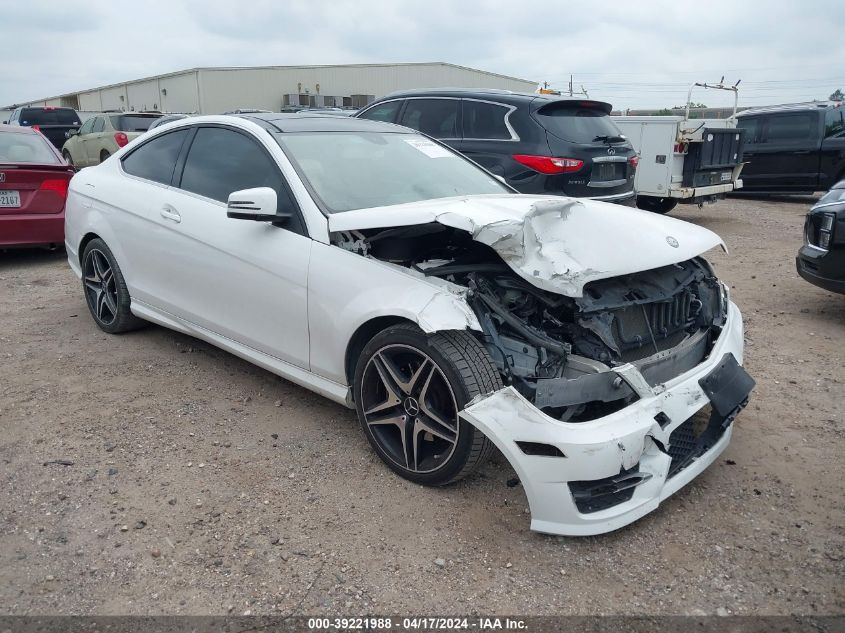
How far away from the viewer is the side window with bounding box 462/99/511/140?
6957 mm

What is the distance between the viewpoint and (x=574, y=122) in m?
7.03

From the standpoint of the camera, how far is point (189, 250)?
13.1ft

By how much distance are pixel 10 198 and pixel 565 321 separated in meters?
6.52

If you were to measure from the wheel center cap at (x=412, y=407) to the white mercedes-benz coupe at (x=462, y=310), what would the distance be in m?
0.01

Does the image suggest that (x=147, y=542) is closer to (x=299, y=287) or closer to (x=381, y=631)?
(x=381, y=631)

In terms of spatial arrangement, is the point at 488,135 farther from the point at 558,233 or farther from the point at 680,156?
the point at 558,233

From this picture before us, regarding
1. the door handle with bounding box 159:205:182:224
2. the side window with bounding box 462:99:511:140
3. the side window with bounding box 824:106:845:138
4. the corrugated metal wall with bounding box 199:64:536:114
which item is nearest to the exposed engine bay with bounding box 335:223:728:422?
the door handle with bounding box 159:205:182:224

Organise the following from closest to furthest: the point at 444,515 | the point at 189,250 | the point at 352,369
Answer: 1. the point at 444,515
2. the point at 352,369
3. the point at 189,250

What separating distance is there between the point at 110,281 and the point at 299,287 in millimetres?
2205

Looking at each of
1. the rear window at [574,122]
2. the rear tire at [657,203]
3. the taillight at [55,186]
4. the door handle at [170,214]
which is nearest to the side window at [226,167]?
the door handle at [170,214]

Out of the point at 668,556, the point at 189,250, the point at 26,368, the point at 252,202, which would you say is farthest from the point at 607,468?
the point at 26,368

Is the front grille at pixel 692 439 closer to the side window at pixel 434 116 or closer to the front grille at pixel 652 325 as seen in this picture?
the front grille at pixel 652 325

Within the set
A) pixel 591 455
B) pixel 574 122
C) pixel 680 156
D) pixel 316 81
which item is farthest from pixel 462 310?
pixel 316 81

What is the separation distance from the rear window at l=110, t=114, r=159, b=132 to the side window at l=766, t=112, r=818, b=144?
13.5 meters
